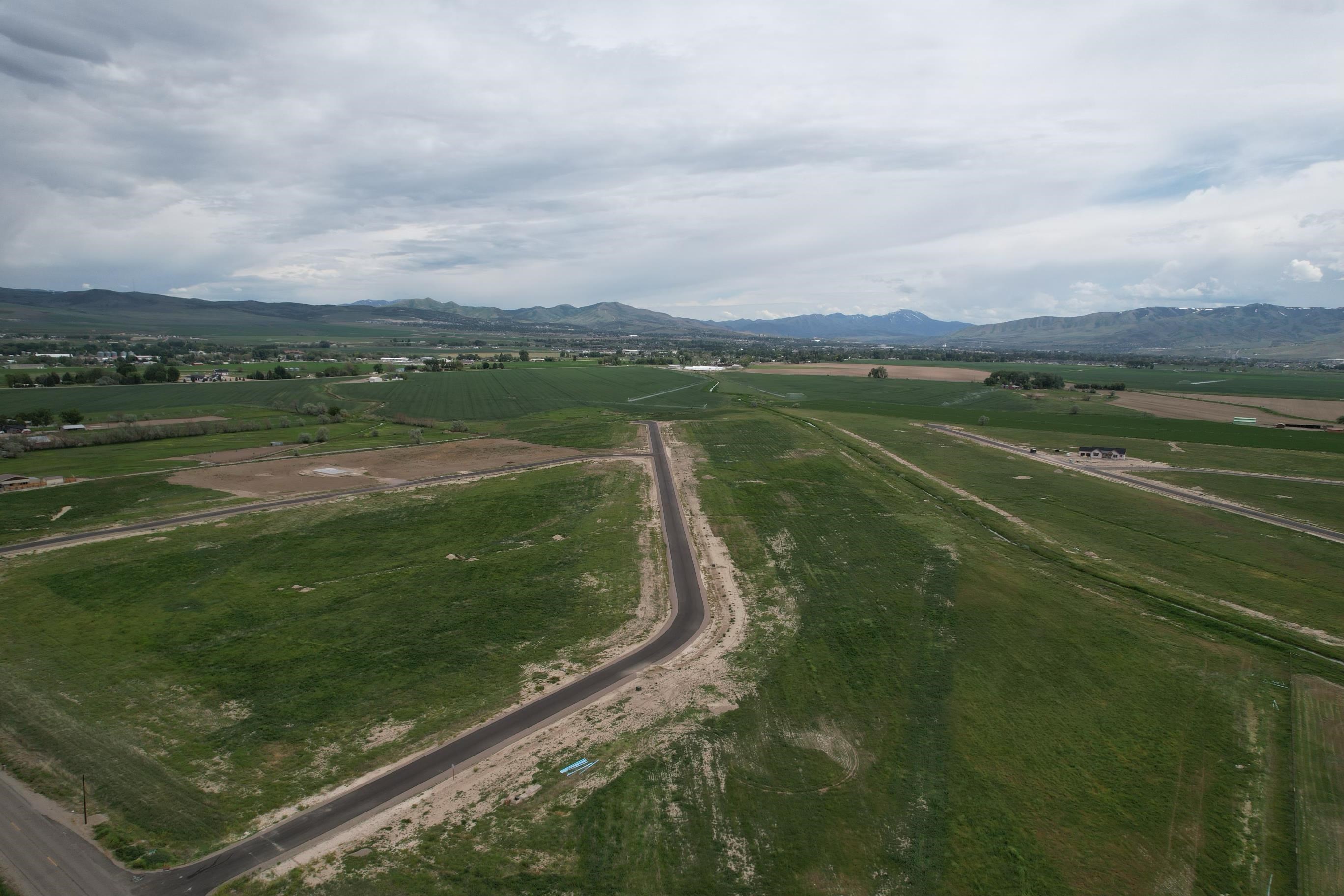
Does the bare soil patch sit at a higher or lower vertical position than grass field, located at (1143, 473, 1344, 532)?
lower

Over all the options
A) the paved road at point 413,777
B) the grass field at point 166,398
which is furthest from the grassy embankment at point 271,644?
the grass field at point 166,398

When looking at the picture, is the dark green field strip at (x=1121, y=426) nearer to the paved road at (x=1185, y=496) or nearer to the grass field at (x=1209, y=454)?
the grass field at (x=1209, y=454)

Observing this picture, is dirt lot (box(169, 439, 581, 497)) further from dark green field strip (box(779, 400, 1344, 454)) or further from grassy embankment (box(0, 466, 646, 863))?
dark green field strip (box(779, 400, 1344, 454))

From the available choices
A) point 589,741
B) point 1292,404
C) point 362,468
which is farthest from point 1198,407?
point 362,468

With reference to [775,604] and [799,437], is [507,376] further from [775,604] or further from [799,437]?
[775,604]

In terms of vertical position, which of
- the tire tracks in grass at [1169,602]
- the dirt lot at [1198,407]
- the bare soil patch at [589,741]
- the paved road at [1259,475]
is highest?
the dirt lot at [1198,407]

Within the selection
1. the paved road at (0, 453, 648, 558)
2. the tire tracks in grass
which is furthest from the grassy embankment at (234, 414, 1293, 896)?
→ the paved road at (0, 453, 648, 558)
